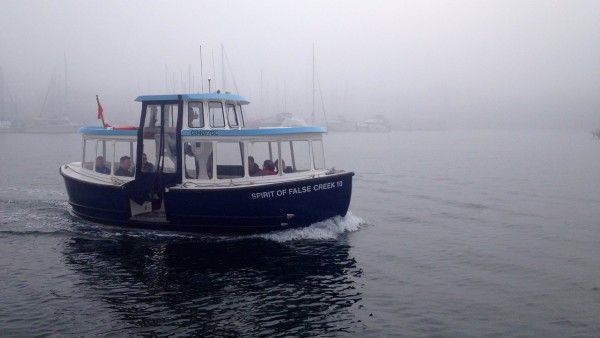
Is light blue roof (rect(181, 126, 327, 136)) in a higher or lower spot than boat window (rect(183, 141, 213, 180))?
higher

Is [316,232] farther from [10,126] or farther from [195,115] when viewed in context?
[10,126]

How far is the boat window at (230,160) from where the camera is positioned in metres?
19.0

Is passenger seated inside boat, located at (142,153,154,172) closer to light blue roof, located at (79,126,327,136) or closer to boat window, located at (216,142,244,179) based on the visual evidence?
light blue roof, located at (79,126,327,136)

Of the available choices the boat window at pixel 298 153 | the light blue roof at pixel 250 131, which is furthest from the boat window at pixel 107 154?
the boat window at pixel 298 153

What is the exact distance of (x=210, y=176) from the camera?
19.0m

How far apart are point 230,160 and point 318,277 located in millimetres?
5843

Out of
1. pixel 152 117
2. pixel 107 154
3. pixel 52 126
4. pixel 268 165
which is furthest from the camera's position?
pixel 52 126

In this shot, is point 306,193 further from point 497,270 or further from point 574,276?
point 574,276

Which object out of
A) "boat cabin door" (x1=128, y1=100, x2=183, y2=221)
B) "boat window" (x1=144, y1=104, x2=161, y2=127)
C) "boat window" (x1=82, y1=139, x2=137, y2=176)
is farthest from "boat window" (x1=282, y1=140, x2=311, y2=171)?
"boat window" (x1=82, y1=139, x2=137, y2=176)

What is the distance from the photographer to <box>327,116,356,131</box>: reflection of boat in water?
191 metres

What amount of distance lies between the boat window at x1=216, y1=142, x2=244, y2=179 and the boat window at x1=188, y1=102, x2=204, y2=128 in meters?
1.17

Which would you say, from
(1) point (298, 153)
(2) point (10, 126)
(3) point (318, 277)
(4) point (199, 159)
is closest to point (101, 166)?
(4) point (199, 159)

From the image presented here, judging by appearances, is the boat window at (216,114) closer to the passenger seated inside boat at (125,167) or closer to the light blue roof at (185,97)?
the light blue roof at (185,97)

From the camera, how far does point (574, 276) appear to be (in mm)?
15906
